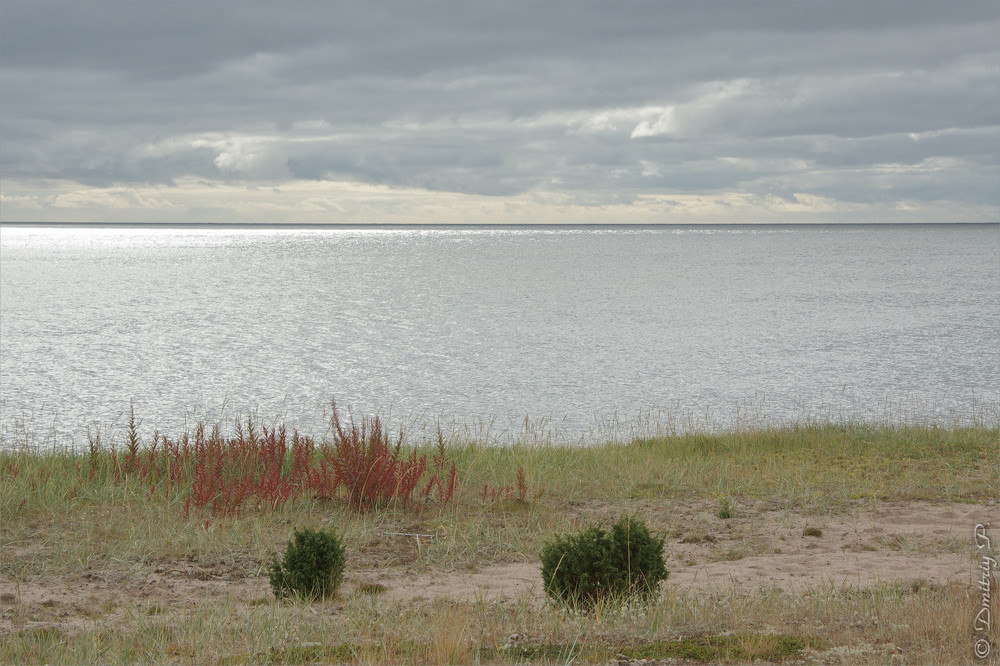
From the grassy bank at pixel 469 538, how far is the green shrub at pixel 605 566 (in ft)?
0.96

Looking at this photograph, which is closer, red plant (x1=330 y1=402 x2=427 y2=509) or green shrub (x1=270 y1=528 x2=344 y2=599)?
green shrub (x1=270 y1=528 x2=344 y2=599)

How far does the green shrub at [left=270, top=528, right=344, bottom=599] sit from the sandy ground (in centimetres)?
21

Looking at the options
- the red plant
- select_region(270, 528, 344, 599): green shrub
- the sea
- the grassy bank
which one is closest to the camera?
the grassy bank

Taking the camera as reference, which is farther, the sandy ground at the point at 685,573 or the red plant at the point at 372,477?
the red plant at the point at 372,477

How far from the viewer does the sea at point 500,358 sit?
885 inches

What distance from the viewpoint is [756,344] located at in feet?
123

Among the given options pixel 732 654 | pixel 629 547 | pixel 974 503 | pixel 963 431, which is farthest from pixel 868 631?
pixel 963 431

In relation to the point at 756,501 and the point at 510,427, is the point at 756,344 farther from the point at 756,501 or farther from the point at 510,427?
the point at 756,501

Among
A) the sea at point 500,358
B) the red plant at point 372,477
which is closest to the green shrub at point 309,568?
the red plant at point 372,477

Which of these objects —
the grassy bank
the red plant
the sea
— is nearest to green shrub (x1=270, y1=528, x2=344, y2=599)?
the grassy bank

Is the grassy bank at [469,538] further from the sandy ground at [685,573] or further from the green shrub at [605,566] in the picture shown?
the green shrub at [605,566]

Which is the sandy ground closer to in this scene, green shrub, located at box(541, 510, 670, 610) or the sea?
green shrub, located at box(541, 510, 670, 610)

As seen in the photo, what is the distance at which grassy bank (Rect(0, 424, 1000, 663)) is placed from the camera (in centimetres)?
527

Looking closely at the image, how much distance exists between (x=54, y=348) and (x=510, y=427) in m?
25.3
